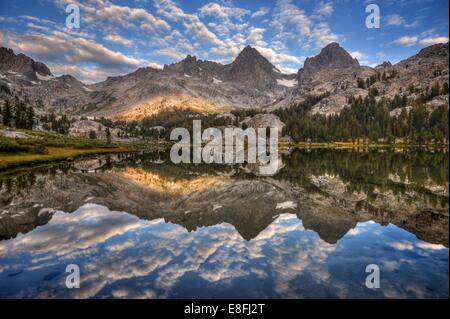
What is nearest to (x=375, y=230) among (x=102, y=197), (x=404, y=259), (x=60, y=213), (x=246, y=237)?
(x=404, y=259)

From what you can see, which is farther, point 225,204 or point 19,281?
point 225,204

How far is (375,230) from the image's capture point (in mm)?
23672

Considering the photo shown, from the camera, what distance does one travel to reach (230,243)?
21125 millimetres

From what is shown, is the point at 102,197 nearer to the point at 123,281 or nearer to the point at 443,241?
the point at 123,281

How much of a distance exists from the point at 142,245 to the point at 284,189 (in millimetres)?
26994

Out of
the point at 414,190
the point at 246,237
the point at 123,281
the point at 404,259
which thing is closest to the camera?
the point at 123,281

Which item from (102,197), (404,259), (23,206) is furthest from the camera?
(102,197)

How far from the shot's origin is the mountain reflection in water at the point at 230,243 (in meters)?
14.3

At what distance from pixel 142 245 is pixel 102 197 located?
77.6 feet

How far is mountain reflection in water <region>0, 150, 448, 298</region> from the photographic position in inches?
561

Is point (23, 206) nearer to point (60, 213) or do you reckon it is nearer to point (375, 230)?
point (60, 213)

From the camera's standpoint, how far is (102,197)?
42.2 m
